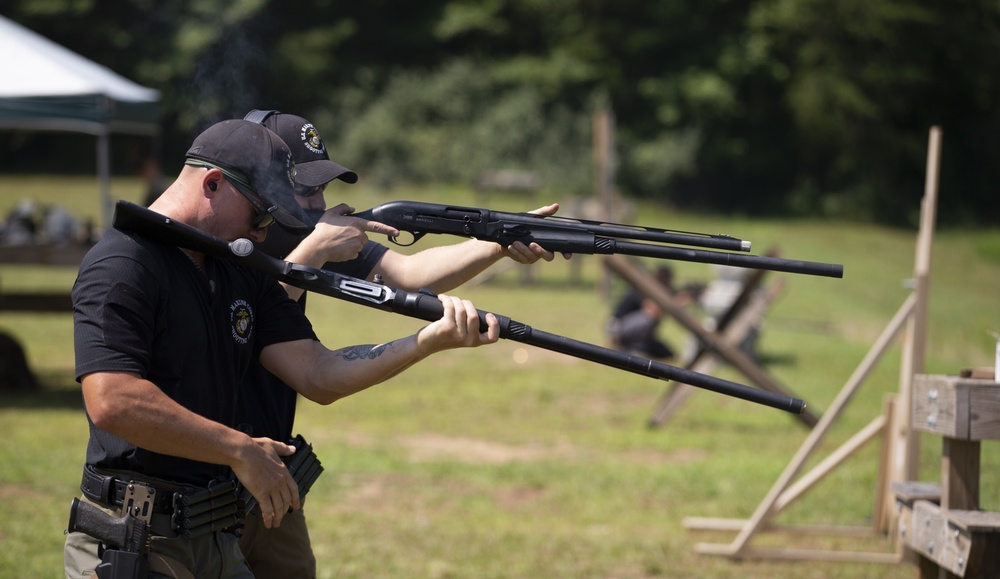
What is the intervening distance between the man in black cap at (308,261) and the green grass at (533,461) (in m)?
2.42

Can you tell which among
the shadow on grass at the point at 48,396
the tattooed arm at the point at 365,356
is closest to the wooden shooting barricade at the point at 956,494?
the tattooed arm at the point at 365,356

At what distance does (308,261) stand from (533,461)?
6331mm

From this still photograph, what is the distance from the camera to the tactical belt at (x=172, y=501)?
3.22m

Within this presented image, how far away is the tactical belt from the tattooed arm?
1.67 ft

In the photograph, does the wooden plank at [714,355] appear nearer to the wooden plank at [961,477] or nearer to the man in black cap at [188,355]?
the wooden plank at [961,477]

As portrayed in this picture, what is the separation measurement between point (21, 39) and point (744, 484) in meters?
9.74

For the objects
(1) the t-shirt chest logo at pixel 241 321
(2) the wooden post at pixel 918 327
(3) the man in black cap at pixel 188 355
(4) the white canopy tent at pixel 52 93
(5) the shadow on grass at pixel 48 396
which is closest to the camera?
(3) the man in black cap at pixel 188 355

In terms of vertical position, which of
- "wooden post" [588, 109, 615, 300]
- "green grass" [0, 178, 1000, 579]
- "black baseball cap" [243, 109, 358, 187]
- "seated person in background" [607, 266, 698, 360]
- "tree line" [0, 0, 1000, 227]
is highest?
"tree line" [0, 0, 1000, 227]

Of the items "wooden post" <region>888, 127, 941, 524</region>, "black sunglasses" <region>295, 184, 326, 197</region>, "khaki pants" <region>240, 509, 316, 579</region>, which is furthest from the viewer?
"wooden post" <region>888, 127, 941, 524</region>

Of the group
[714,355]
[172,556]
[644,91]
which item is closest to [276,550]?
[172,556]

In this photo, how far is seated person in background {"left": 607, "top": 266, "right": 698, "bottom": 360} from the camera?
15.0 metres

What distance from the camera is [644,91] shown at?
44.8 metres

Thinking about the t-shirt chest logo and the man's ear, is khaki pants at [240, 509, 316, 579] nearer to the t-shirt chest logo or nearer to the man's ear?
the t-shirt chest logo

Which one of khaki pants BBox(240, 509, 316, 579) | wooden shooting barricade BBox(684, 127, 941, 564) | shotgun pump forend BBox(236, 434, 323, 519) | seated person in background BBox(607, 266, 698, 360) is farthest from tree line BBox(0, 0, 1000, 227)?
shotgun pump forend BBox(236, 434, 323, 519)
